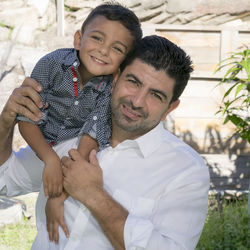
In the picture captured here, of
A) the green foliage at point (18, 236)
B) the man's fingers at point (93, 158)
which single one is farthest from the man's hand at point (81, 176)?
the green foliage at point (18, 236)

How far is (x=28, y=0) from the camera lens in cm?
902

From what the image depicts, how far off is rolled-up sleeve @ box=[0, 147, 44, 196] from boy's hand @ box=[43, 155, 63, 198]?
384mm

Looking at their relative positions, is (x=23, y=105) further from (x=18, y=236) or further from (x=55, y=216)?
(x=18, y=236)

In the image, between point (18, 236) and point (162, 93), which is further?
point (18, 236)

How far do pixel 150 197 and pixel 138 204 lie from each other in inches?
2.4

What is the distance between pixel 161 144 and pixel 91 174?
357 mm

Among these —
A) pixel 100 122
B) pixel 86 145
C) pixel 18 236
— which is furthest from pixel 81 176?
pixel 18 236

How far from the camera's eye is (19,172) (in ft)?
7.18

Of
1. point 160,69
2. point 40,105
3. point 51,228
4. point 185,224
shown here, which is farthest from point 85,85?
point 185,224

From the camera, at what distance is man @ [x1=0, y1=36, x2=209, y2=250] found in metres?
1.61

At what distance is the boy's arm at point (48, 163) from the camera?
1.80 m

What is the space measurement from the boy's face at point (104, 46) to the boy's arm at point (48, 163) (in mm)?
394

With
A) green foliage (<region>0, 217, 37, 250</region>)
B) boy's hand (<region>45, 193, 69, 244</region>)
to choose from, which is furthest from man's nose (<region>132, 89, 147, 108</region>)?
green foliage (<region>0, 217, 37, 250</region>)

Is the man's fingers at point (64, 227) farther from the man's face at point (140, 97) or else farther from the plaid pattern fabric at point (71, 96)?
the man's face at point (140, 97)
